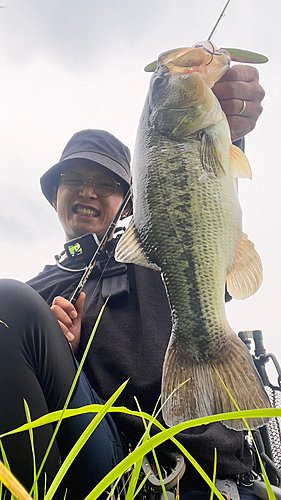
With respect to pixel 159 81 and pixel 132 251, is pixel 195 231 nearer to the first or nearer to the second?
pixel 132 251

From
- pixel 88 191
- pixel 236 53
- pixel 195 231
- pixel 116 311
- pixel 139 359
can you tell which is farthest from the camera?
pixel 88 191

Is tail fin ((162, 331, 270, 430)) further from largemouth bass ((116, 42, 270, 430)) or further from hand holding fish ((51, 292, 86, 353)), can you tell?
hand holding fish ((51, 292, 86, 353))

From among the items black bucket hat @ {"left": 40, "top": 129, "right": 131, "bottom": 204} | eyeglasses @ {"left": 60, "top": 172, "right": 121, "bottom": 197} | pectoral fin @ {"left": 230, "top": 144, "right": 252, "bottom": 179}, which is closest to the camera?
pectoral fin @ {"left": 230, "top": 144, "right": 252, "bottom": 179}

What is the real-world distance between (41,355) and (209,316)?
57cm

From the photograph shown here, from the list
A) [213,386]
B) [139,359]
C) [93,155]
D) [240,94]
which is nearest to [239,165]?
[240,94]

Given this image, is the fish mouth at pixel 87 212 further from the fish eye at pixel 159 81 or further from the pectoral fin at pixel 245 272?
the pectoral fin at pixel 245 272

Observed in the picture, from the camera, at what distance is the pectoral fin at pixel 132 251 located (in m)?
1.19

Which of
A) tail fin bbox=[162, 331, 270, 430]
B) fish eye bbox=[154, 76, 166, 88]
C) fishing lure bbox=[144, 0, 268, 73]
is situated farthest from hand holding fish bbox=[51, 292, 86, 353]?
fishing lure bbox=[144, 0, 268, 73]

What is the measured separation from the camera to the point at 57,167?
2506 mm

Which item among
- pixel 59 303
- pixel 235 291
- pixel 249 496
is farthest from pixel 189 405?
pixel 59 303

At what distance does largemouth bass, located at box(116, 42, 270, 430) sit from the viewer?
100 cm

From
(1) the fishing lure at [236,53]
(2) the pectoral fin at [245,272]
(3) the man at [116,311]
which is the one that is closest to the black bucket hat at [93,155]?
(3) the man at [116,311]

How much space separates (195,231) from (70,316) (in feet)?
2.59

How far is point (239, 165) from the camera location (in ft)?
4.24
